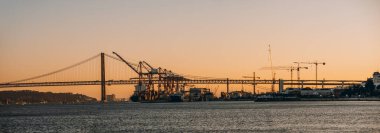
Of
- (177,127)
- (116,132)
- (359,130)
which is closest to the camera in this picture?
(359,130)

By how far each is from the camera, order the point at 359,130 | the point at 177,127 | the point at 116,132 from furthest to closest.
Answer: the point at 177,127 < the point at 116,132 < the point at 359,130

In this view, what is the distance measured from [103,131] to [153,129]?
5.09m

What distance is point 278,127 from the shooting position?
259 ft

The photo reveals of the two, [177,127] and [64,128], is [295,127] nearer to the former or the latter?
[177,127]

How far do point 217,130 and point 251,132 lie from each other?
439 cm

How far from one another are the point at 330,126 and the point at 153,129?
1744 cm

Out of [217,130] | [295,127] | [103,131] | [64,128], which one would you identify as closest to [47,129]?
[64,128]

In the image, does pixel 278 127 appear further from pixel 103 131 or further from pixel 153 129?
pixel 103 131

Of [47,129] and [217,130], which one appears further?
[47,129]

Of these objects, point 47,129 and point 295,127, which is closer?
point 295,127

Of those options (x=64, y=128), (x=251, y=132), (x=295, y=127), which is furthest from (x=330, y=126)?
(x=64, y=128)

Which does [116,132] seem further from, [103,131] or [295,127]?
[295,127]

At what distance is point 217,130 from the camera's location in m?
75.3

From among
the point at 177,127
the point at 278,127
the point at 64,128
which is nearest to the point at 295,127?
the point at 278,127
